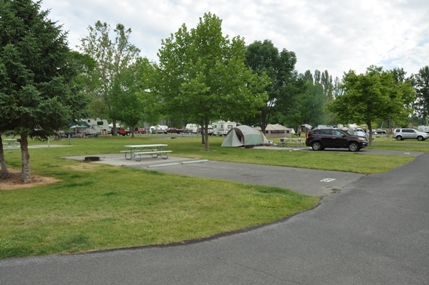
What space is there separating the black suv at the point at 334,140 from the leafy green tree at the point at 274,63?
12179mm

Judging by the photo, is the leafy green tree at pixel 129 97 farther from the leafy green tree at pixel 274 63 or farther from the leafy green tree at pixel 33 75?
the leafy green tree at pixel 33 75

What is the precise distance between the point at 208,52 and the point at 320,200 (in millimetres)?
17233

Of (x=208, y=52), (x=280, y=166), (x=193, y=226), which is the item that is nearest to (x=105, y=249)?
(x=193, y=226)

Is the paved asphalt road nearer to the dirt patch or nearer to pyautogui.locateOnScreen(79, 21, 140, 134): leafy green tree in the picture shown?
the dirt patch

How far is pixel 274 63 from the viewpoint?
3641 cm

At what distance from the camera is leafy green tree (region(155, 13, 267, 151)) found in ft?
69.4

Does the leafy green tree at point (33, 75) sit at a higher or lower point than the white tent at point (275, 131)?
higher

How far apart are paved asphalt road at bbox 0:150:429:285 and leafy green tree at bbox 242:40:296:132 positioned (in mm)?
31026

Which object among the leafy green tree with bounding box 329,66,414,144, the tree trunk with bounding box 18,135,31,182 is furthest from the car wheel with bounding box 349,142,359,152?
the tree trunk with bounding box 18,135,31,182

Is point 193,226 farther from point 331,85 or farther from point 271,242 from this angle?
point 331,85

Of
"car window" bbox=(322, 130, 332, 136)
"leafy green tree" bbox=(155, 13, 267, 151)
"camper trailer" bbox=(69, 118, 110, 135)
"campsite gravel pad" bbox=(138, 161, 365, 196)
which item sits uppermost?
"leafy green tree" bbox=(155, 13, 267, 151)

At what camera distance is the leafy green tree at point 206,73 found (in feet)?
69.4

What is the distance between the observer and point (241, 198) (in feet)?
25.4

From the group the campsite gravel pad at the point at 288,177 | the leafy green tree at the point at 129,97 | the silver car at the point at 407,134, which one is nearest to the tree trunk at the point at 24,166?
the campsite gravel pad at the point at 288,177
